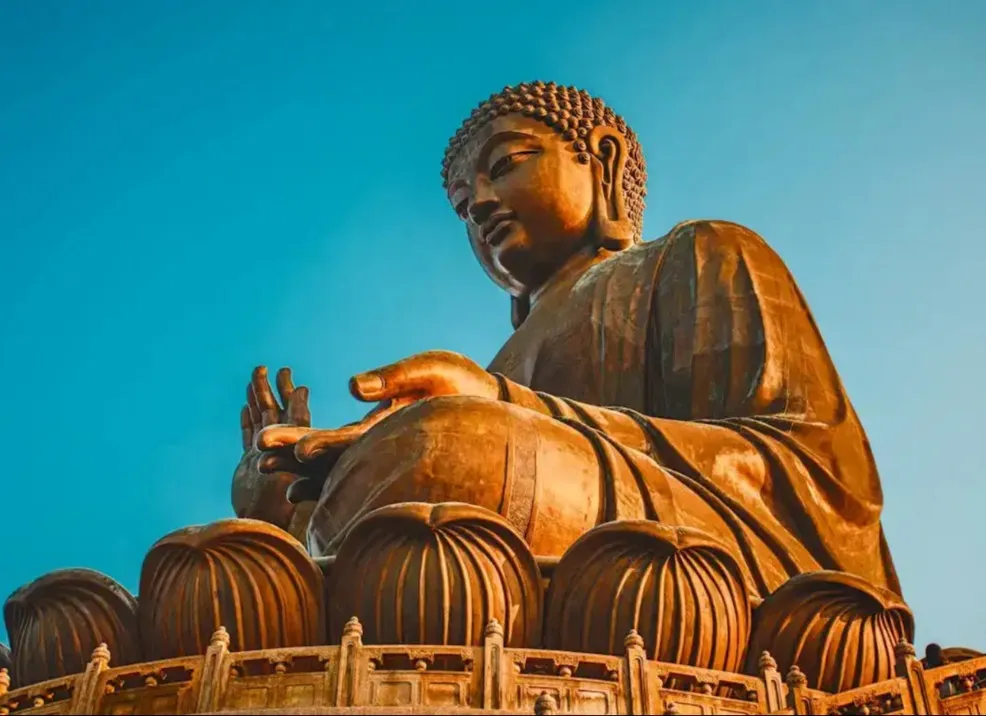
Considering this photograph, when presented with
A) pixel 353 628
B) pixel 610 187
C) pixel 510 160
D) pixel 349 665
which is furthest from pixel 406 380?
pixel 610 187

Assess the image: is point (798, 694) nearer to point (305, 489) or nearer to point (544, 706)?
point (544, 706)

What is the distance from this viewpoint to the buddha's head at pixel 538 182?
1209cm

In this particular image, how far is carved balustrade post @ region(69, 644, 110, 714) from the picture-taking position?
693cm

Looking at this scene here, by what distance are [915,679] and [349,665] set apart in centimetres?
188

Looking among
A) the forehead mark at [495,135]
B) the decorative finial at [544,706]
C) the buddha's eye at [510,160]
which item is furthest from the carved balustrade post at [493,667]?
the forehead mark at [495,135]

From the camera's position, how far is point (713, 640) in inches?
297

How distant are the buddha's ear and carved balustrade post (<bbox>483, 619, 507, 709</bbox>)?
5.46 m

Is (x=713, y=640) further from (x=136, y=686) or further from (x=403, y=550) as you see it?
(x=136, y=686)

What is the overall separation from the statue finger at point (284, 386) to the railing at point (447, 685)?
13.7ft

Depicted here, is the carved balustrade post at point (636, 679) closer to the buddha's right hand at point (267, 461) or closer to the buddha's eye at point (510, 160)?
the buddha's right hand at point (267, 461)

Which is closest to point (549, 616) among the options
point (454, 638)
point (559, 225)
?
point (454, 638)

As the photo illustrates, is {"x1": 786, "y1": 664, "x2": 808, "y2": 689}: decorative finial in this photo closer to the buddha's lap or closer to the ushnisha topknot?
the buddha's lap

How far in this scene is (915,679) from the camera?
6859 millimetres

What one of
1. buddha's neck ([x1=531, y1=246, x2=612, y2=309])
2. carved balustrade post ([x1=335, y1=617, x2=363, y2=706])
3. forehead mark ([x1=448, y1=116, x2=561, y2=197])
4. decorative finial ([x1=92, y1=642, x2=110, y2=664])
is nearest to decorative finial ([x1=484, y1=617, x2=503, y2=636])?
carved balustrade post ([x1=335, y1=617, x2=363, y2=706])
